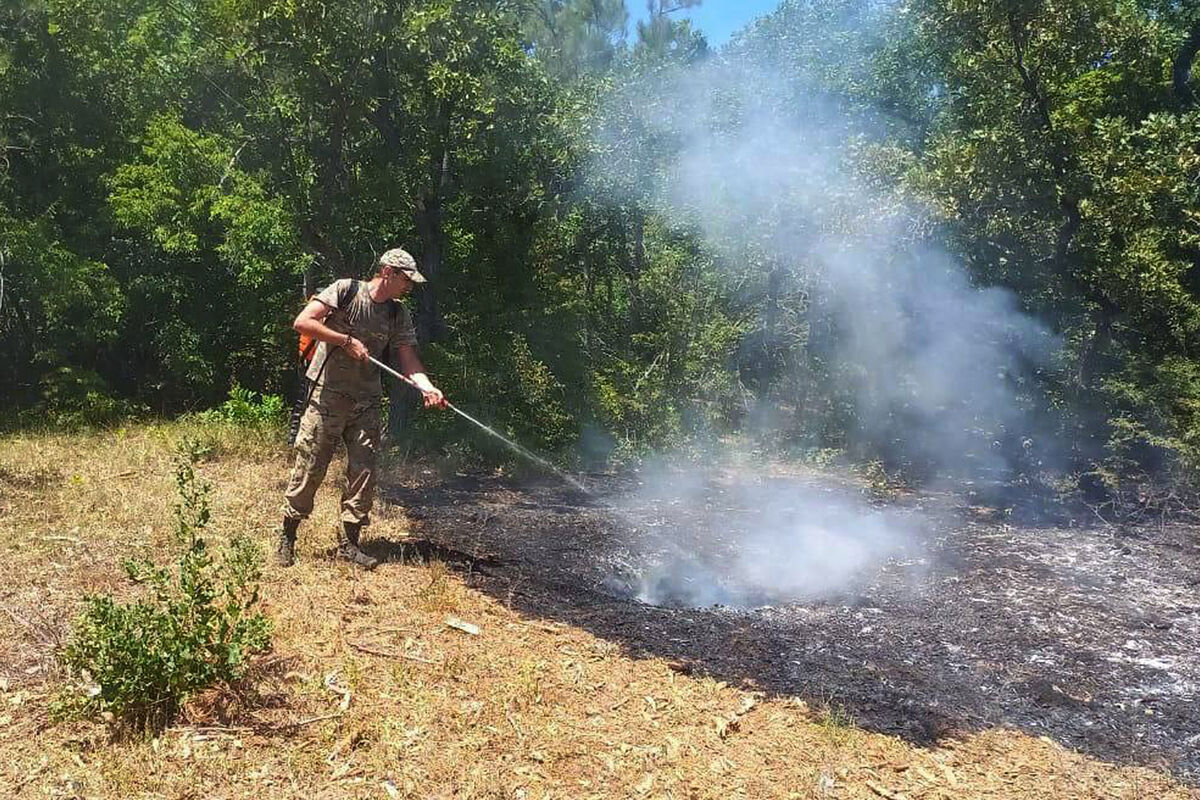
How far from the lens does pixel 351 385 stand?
15.8 feet

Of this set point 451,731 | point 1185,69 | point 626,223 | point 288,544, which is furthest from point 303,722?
point 1185,69

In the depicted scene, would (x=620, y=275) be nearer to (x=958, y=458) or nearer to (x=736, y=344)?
(x=736, y=344)

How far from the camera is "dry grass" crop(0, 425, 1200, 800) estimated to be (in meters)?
2.88

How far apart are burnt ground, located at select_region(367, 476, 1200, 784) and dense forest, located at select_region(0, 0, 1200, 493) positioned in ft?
7.31

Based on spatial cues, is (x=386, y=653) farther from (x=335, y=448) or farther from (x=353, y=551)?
(x=335, y=448)

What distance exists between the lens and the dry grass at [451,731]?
9.46 feet

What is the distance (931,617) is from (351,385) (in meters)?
3.43

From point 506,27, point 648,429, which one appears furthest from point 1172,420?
point 506,27

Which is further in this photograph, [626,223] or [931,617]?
[626,223]

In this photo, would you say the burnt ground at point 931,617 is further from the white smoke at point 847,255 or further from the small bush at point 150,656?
the small bush at point 150,656

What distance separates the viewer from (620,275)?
12664 millimetres

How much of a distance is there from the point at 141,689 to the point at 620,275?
33.5 ft

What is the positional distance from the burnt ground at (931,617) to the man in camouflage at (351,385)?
1.92 feet

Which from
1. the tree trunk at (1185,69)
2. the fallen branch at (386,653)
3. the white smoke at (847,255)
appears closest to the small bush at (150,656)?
the fallen branch at (386,653)
